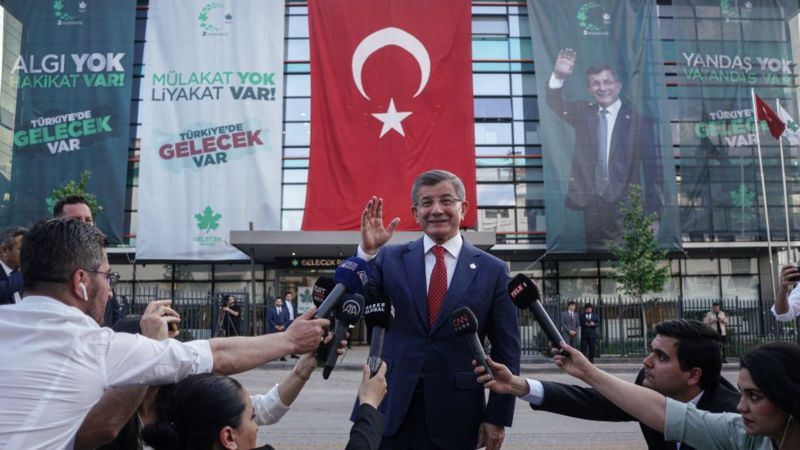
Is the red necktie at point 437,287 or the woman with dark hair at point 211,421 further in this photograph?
the red necktie at point 437,287

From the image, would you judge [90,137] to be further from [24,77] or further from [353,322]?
[353,322]

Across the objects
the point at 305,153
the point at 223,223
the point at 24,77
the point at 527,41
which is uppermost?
the point at 527,41

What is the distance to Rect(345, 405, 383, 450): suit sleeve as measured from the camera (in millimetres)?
2435

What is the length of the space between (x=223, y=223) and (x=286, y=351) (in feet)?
78.3

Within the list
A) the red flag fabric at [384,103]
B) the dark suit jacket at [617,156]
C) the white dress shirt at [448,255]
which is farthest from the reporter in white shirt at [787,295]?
the dark suit jacket at [617,156]

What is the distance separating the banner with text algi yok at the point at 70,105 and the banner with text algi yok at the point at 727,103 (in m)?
23.0

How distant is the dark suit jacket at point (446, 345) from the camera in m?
3.63

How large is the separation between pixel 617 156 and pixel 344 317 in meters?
26.0

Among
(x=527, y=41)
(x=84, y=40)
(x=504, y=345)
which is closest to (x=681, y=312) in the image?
(x=527, y=41)

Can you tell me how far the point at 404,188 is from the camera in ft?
80.2

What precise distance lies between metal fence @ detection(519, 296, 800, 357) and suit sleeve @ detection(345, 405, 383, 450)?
21.0m

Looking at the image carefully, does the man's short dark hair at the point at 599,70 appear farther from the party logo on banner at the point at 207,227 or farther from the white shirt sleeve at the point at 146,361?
the white shirt sleeve at the point at 146,361

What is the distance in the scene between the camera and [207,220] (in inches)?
1022

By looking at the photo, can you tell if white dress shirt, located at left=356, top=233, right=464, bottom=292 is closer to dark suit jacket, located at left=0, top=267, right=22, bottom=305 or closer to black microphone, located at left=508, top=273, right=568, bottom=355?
black microphone, located at left=508, top=273, right=568, bottom=355
